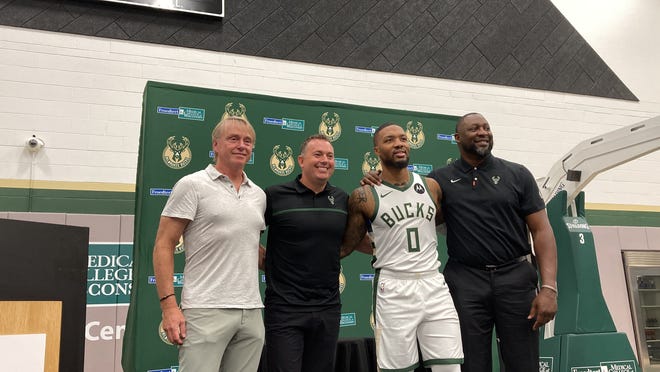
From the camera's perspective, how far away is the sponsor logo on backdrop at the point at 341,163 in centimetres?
479

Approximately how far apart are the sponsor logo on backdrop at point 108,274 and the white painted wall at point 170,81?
2.35 feet

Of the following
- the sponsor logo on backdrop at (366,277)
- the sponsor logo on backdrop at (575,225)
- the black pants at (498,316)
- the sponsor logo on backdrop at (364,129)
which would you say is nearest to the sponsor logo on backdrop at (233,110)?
the sponsor logo on backdrop at (364,129)

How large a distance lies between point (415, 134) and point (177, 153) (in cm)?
213

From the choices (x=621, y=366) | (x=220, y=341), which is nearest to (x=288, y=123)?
(x=220, y=341)

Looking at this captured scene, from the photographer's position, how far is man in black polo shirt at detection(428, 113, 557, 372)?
2715mm

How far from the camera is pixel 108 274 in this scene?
510 cm

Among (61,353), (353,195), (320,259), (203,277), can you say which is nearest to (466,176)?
(353,195)

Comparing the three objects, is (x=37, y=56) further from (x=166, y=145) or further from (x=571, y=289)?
(x=571, y=289)

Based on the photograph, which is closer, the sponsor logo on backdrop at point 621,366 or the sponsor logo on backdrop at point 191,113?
the sponsor logo on backdrop at point 621,366

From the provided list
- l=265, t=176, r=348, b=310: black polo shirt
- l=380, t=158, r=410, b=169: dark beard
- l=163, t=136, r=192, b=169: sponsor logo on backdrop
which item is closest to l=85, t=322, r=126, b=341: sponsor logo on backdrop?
l=163, t=136, r=192, b=169: sponsor logo on backdrop

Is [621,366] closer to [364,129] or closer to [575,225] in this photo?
[575,225]

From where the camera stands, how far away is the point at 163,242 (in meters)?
2.51

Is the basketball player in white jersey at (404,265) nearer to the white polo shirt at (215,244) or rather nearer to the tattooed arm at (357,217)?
the tattooed arm at (357,217)

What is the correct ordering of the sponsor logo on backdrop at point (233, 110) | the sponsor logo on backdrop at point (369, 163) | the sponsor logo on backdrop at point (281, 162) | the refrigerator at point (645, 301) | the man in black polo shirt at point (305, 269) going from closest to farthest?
the man in black polo shirt at point (305, 269)
the sponsor logo on backdrop at point (233, 110)
the sponsor logo on backdrop at point (281, 162)
the sponsor logo on backdrop at point (369, 163)
the refrigerator at point (645, 301)
